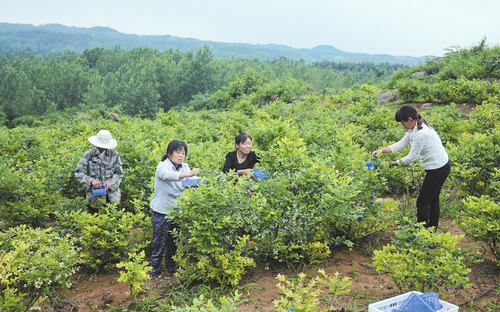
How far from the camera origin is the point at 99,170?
4.72 m

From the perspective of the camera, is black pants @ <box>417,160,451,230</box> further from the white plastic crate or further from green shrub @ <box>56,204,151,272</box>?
green shrub @ <box>56,204,151,272</box>

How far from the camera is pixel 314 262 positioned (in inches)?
155

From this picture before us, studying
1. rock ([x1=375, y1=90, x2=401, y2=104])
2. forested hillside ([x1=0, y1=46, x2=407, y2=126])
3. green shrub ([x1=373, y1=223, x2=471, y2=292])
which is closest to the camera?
green shrub ([x1=373, y1=223, x2=471, y2=292])

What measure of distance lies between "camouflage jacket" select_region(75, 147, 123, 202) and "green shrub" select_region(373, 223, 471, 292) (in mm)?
3364

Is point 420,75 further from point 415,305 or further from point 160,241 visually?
point 415,305

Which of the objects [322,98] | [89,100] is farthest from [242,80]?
[89,100]

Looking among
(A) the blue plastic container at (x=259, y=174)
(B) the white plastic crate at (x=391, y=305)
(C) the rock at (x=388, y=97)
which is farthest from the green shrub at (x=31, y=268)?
(C) the rock at (x=388, y=97)

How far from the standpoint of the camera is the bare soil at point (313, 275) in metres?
3.25

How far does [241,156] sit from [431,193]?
7.74 feet

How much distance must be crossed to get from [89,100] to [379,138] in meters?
45.6

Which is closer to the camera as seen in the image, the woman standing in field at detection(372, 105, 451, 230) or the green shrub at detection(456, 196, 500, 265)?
the green shrub at detection(456, 196, 500, 265)

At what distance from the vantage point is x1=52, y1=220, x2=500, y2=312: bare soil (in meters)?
3.25

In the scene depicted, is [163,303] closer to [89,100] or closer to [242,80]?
[242,80]

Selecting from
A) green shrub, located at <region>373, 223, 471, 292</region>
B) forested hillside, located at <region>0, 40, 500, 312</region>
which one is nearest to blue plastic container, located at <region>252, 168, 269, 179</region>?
forested hillside, located at <region>0, 40, 500, 312</region>
